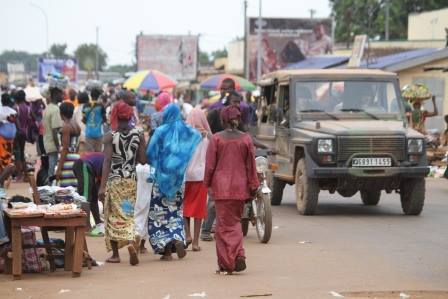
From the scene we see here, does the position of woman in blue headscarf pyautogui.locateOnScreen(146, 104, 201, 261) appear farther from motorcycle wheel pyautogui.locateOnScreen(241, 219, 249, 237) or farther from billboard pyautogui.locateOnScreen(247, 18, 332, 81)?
billboard pyautogui.locateOnScreen(247, 18, 332, 81)

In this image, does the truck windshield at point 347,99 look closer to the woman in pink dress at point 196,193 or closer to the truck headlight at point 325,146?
the truck headlight at point 325,146

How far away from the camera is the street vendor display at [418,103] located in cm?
2543

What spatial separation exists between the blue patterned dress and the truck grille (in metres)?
4.30

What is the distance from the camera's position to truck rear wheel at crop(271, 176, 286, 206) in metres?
17.5

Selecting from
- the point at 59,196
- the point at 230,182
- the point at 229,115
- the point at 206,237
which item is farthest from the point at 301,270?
the point at 206,237

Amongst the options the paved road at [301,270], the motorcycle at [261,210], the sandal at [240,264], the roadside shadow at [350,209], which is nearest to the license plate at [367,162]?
the paved road at [301,270]

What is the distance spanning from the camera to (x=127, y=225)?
429 inches

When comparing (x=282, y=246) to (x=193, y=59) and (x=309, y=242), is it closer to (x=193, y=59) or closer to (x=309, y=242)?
(x=309, y=242)

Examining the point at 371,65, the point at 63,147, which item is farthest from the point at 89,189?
the point at 371,65

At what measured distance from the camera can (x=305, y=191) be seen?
15539 mm

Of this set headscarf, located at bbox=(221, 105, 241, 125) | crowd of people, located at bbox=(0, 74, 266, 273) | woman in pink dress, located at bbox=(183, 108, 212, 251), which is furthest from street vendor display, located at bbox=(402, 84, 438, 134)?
headscarf, located at bbox=(221, 105, 241, 125)

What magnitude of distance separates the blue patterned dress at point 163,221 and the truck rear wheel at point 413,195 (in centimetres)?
519

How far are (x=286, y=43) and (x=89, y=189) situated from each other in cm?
4917

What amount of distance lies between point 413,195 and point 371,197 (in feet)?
6.52
